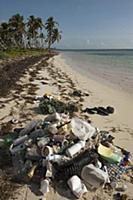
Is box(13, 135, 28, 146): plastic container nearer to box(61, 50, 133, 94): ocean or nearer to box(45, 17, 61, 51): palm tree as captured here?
box(61, 50, 133, 94): ocean

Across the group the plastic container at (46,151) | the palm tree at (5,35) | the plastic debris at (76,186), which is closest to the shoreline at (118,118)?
the plastic debris at (76,186)

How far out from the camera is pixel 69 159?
5258mm

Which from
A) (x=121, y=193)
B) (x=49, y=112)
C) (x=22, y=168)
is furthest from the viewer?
(x=49, y=112)

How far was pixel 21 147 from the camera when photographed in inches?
221

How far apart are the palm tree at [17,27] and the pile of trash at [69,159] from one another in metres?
61.4

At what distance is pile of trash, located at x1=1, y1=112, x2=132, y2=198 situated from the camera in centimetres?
496

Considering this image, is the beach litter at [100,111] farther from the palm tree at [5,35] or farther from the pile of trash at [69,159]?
the palm tree at [5,35]

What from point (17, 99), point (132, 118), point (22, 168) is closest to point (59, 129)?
point (22, 168)

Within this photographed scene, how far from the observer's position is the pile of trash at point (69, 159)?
4965 mm

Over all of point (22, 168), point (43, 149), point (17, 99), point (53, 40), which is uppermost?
point (43, 149)

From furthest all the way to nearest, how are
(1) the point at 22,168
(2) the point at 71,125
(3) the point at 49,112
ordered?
(3) the point at 49,112, (2) the point at 71,125, (1) the point at 22,168

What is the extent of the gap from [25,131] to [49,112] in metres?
3.00

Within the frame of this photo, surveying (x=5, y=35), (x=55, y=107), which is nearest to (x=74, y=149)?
(x=55, y=107)

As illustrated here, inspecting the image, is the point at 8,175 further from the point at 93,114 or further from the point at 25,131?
the point at 93,114
